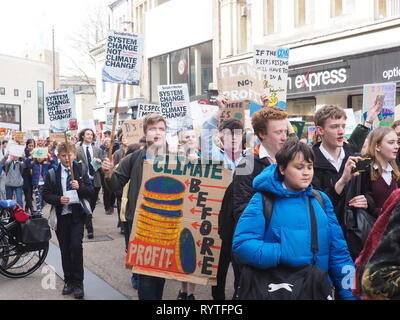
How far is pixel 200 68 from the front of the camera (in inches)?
911

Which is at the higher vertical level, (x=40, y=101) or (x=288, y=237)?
(x=40, y=101)

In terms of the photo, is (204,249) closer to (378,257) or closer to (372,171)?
(372,171)

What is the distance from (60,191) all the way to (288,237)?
3863mm

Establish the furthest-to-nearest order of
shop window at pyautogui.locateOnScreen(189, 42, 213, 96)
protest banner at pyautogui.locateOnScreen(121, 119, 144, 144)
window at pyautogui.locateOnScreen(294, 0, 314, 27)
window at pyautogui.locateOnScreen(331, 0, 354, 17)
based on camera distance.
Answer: shop window at pyautogui.locateOnScreen(189, 42, 213, 96) → window at pyautogui.locateOnScreen(294, 0, 314, 27) → window at pyautogui.locateOnScreen(331, 0, 354, 17) → protest banner at pyautogui.locateOnScreen(121, 119, 144, 144)

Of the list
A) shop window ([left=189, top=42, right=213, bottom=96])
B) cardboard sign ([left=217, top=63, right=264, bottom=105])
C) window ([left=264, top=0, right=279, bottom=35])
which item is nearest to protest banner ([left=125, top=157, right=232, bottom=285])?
cardboard sign ([left=217, top=63, right=264, bottom=105])

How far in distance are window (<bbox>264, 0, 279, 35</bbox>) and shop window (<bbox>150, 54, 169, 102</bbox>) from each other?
8939 mm

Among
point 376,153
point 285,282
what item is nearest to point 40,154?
point 376,153

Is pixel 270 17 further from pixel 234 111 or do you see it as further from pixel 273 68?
pixel 234 111

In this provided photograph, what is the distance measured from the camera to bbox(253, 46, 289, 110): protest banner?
302 inches

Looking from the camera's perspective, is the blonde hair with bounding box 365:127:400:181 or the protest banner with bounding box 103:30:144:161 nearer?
the blonde hair with bounding box 365:127:400:181

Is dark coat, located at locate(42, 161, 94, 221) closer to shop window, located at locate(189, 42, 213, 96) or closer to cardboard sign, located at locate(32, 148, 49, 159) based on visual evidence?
cardboard sign, located at locate(32, 148, 49, 159)

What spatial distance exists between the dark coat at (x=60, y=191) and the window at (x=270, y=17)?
1324 cm

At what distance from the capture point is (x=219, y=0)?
21.1m

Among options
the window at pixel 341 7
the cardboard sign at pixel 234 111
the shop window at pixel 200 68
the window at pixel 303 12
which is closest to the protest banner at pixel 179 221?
the cardboard sign at pixel 234 111
